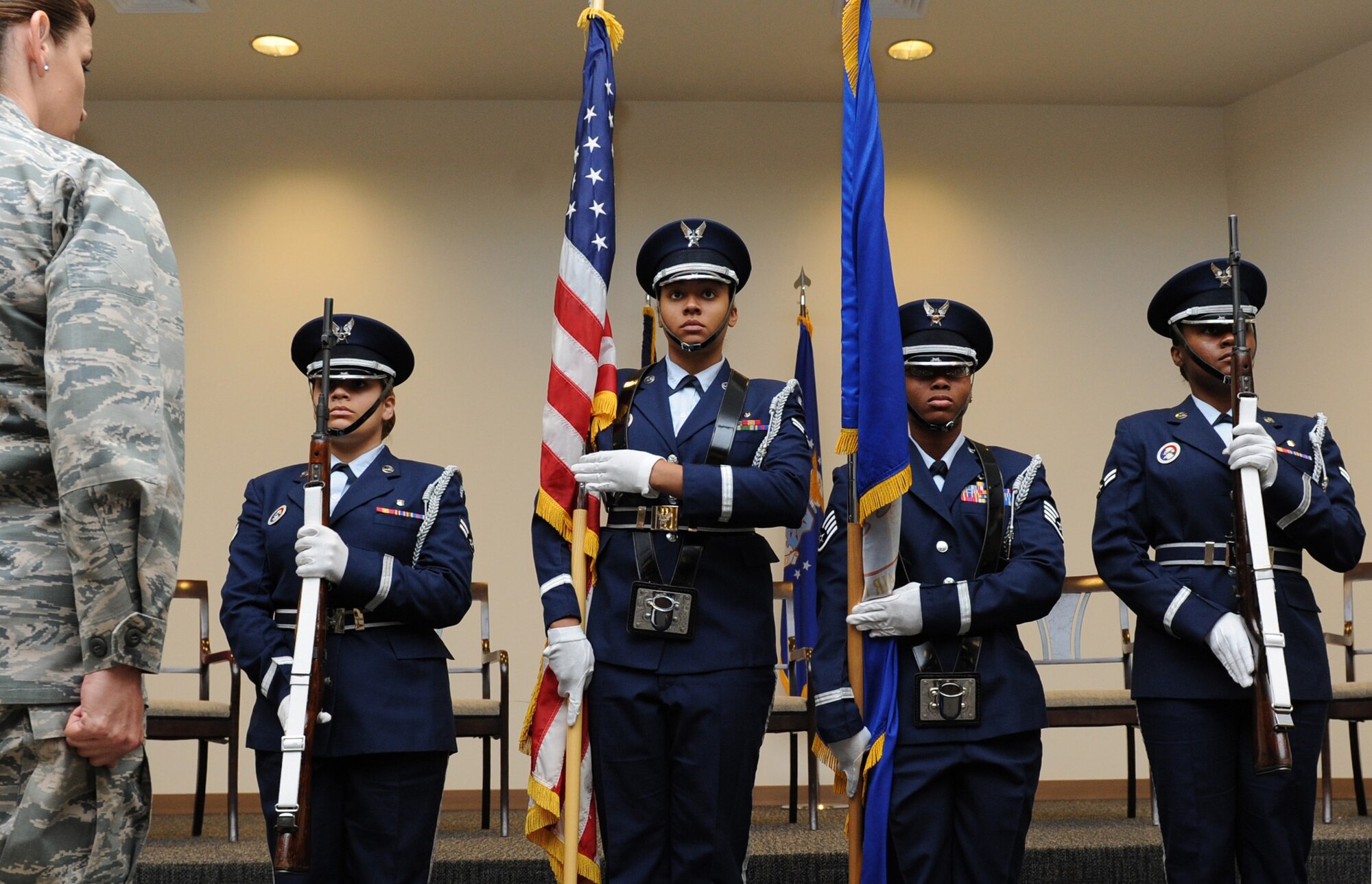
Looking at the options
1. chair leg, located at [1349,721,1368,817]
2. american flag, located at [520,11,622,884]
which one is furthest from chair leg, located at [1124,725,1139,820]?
american flag, located at [520,11,622,884]

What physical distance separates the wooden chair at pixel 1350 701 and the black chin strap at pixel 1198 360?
67.4 inches

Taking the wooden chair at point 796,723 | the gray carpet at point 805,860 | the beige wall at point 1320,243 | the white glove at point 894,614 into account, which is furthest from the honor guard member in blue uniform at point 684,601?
the beige wall at point 1320,243

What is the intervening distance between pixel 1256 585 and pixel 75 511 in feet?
7.71

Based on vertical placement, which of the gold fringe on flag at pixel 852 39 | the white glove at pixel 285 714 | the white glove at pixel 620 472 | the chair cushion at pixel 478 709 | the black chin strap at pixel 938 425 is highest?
the gold fringe on flag at pixel 852 39

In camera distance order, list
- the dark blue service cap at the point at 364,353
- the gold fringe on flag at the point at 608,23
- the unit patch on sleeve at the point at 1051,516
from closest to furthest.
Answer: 1. the unit patch on sleeve at the point at 1051,516
2. the dark blue service cap at the point at 364,353
3. the gold fringe on flag at the point at 608,23

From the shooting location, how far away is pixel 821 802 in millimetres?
5754

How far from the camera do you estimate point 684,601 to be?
9.10ft

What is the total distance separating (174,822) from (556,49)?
3.79 metres

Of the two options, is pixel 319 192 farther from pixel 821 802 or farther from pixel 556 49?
pixel 821 802

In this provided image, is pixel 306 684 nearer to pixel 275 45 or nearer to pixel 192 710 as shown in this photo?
pixel 192 710

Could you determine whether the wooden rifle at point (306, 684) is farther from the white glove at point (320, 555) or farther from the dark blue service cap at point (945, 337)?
the dark blue service cap at point (945, 337)

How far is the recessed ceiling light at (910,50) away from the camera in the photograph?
18.8 feet

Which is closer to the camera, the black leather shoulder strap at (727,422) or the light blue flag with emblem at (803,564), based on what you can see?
the black leather shoulder strap at (727,422)

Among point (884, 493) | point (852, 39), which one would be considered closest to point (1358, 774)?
point (884, 493)
